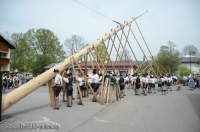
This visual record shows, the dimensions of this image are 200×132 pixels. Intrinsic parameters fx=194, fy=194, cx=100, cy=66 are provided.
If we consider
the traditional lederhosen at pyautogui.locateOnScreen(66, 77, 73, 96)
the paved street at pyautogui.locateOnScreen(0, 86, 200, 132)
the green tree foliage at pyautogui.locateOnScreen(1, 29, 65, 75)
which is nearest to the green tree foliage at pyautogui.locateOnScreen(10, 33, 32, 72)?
the green tree foliage at pyautogui.locateOnScreen(1, 29, 65, 75)

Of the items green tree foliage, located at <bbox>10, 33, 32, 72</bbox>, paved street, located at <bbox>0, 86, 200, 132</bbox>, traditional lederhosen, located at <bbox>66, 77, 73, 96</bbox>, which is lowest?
paved street, located at <bbox>0, 86, 200, 132</bbox>

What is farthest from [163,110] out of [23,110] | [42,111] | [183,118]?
[23,110]

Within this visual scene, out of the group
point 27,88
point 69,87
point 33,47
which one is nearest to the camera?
point 27,88

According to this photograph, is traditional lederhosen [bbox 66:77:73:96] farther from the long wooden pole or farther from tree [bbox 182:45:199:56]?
tree [bbox 182:45:199:56]

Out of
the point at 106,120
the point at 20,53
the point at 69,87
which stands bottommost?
the point at 106,120

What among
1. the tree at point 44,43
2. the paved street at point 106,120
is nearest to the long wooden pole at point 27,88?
the paved street at point 106,120

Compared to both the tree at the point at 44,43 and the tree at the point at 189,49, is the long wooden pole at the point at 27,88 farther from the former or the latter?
the tree at the point at 189,49

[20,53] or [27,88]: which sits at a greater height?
[20,53]

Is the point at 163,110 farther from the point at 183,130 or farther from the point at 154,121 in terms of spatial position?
the point at 183,130

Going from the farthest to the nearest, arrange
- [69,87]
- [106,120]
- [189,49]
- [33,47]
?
[189,49]
[33,47]
[69,87]
[106,120]

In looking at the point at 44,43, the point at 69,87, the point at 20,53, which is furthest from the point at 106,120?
the point at 20,53

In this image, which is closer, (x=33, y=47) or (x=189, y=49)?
(x=33, y=47)

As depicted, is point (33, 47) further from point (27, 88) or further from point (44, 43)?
point (27, 88)

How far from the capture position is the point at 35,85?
29.4ft
